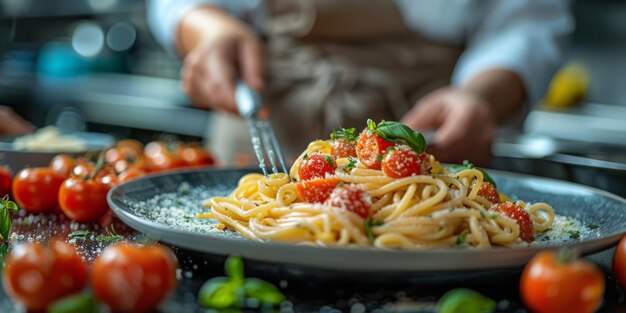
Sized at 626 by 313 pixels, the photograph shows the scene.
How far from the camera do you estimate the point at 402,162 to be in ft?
4.38

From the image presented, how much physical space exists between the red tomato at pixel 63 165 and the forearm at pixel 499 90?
142cm

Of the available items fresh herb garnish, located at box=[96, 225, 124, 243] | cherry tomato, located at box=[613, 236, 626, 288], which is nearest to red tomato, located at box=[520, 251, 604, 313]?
cherry tomato, located at box=[613, 236, 626, 288]

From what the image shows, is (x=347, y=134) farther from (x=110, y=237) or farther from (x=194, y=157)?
(x=194, y=157)

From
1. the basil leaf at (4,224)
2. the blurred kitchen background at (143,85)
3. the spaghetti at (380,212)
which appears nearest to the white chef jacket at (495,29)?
the blurred kitchen background at (143,85)

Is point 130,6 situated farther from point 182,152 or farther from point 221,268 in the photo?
point 221,268

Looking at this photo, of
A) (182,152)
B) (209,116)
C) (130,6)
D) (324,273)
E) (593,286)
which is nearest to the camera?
(593,286)

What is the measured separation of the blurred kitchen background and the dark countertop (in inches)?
43.9

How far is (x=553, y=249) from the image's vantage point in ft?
3.59

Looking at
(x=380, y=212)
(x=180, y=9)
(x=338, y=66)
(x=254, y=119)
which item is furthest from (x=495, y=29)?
(x=380, y=212)

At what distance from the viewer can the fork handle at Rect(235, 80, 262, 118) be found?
6.59ft

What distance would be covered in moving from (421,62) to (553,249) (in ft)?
6.28

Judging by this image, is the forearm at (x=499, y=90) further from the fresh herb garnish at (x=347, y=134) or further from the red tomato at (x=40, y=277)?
the red tomato at (x=40, y=277)

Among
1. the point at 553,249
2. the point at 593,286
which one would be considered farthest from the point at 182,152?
the point at 593,286

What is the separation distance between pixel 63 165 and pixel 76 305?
0.98 m
